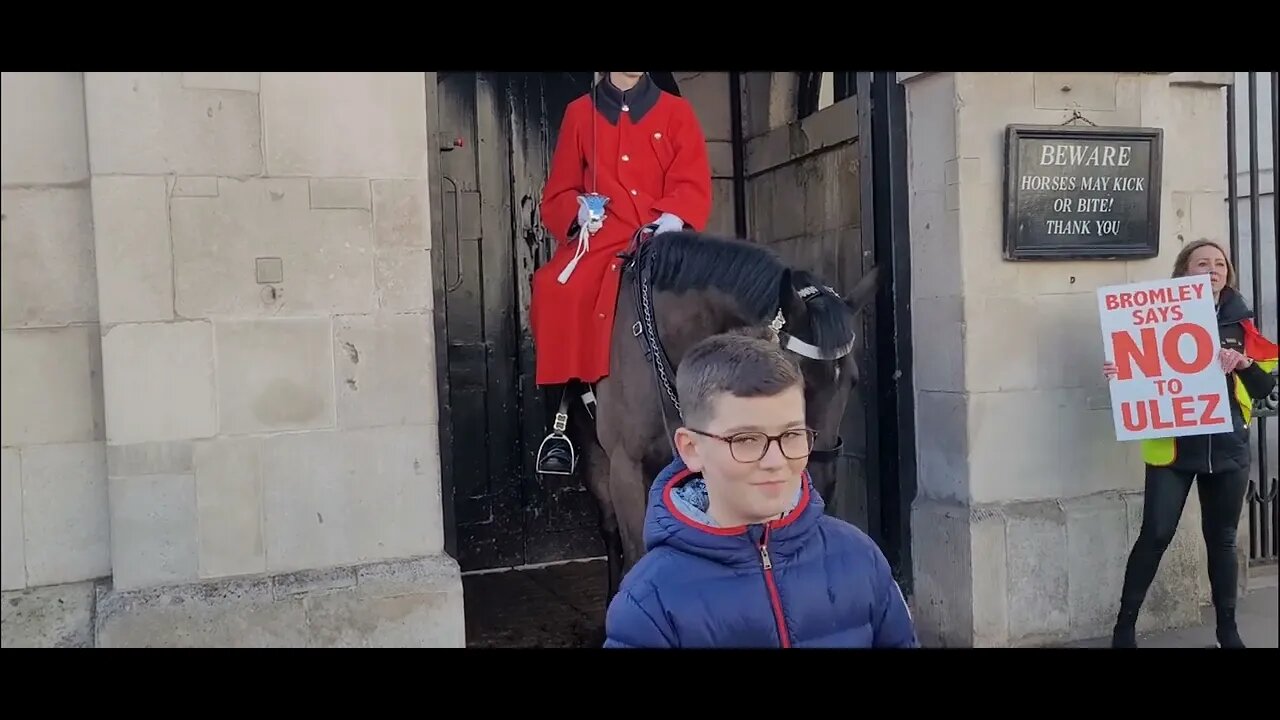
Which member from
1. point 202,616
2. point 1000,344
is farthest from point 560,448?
point 1000,344

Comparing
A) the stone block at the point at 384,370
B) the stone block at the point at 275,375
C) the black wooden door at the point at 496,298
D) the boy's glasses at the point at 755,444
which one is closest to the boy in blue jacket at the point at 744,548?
the boy's glasses at the point at 755,444

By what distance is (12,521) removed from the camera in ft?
11.0

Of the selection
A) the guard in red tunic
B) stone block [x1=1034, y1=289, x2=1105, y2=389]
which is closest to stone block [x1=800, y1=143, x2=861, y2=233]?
stone block [x1=1034, y1=289, x2=1105, y2=389]

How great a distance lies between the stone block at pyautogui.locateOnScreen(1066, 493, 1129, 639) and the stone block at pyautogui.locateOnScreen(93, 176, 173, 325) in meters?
3.90

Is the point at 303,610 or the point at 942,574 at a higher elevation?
the point at 303,610

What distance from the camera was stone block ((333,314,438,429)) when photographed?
3578 mm

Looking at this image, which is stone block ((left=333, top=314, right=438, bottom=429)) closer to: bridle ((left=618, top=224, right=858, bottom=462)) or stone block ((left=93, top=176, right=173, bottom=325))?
stone block ((left=93, top=176, right=173, bottom=325))

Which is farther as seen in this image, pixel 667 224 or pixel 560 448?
pixel 560 448

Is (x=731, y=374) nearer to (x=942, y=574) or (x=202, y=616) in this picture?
(x=202, y=616)

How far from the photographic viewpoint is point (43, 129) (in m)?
3.36

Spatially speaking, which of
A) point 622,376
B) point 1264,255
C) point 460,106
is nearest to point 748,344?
point 622,376

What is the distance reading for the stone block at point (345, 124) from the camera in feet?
11.5

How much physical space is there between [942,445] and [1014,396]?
39 centimetres

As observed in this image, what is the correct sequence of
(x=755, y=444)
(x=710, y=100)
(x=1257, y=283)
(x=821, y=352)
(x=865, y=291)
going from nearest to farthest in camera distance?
(x=755, y=444)
(x=821, y=352)
(x=865, y=291)
(x=1257, y=283)
(x=710, y=100)
